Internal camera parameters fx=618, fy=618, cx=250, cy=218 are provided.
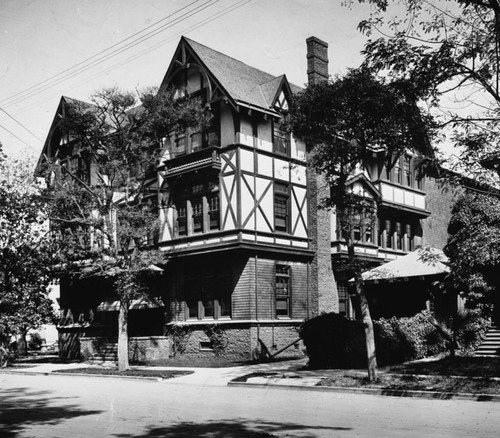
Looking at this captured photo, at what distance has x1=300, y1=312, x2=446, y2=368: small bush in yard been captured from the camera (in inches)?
867

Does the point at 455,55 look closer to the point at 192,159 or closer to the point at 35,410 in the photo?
the point at 35,410

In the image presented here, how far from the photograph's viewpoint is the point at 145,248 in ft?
103

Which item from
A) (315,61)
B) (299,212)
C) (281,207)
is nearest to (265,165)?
(281,207)

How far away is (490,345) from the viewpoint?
23562 millimetres

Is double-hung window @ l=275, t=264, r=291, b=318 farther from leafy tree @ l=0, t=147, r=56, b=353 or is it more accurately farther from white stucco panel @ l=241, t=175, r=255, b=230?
leafy tree @ l=0, t=147, r=56, b=353

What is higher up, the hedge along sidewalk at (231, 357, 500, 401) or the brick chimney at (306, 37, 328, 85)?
the brick chimney at (306, 37, 328, 85)

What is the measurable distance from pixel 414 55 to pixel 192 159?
1673 cm

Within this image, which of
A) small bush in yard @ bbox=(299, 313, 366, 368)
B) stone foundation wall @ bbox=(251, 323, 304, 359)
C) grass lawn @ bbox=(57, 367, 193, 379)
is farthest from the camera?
stone foundation wall @ bbox=(251, 323, 304, 359)

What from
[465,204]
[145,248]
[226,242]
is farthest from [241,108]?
[465,204]

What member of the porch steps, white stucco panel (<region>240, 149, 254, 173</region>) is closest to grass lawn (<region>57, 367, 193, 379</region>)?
white stucco panel (<region>240, 149, 254, 173</region>)

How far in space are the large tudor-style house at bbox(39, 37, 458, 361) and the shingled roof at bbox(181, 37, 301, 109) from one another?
78 mm

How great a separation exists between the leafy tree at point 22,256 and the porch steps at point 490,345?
65.2ft

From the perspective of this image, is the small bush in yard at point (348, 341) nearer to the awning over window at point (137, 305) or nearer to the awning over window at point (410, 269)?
the awning over window at point (410, 269)

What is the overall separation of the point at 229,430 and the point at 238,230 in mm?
16965
